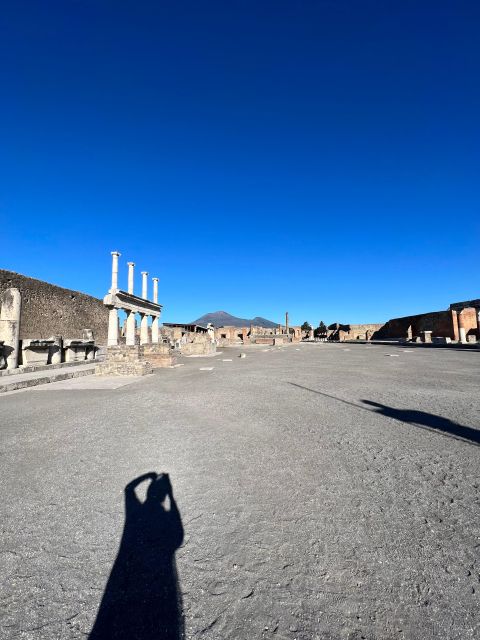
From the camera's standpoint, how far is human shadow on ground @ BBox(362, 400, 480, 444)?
4.47m

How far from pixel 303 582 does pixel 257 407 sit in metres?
4.57

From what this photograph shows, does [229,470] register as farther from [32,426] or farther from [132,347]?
[132,347]

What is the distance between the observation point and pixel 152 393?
26.9 ft

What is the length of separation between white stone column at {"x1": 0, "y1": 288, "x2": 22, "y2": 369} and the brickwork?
260 inches

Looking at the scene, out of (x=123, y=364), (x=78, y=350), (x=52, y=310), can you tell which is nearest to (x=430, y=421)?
(x=123, y=364)

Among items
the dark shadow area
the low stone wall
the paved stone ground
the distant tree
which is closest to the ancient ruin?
the low stone wall

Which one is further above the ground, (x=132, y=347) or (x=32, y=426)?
(x=132, y=347)

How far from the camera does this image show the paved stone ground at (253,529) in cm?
165

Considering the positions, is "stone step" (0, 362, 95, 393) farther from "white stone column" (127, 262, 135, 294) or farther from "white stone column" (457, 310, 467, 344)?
"white stone column" (457, 310, 467, 344)

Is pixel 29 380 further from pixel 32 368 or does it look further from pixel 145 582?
pixel 145 582

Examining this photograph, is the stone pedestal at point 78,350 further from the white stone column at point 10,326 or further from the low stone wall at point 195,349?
the low stone wall at point 195,349

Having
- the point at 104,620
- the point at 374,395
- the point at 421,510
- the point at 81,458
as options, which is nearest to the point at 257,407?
the point at 374,395

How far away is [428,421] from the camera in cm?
513

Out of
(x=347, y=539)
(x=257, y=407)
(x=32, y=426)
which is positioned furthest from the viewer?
(x=257, y=407)
